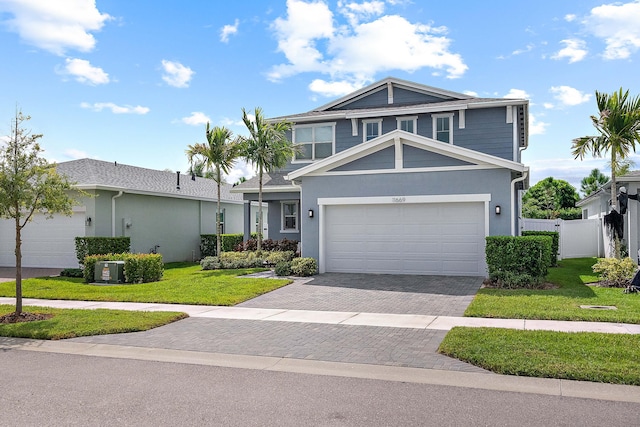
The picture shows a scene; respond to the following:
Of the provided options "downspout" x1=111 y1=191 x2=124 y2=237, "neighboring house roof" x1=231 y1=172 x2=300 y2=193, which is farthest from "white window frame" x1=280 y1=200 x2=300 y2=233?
"downspout" x1=111 y1=191 x2=124 y2=237

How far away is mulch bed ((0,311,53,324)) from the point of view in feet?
35.0

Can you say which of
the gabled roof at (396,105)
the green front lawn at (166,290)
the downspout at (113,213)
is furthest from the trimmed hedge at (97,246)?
the gabled roof at (396,105)

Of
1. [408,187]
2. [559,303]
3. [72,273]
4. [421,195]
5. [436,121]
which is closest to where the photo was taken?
[559,303]

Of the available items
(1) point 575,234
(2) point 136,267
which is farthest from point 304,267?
(1) point 575,234

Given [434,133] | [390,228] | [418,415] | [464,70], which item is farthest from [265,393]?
[434,133]

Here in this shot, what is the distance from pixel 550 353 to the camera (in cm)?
721

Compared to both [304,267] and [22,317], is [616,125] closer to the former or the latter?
[304,267]

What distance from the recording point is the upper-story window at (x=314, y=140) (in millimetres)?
22672

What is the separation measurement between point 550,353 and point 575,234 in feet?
65.3

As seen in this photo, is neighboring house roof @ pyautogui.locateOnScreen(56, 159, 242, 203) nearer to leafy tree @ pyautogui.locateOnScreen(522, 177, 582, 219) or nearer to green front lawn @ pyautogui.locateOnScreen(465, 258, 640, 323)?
green front lawn @ pyautogui.locateOnScreen(465, 258, 640, 323)

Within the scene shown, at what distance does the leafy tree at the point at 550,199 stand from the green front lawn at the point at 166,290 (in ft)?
126

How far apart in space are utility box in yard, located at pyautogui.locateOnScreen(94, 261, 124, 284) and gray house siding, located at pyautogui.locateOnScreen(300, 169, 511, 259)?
5997 millimetres

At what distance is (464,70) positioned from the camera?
59.2 feet

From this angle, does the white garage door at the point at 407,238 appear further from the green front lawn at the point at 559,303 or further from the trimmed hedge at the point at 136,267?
the trimmed hedge at the point at 136,267
